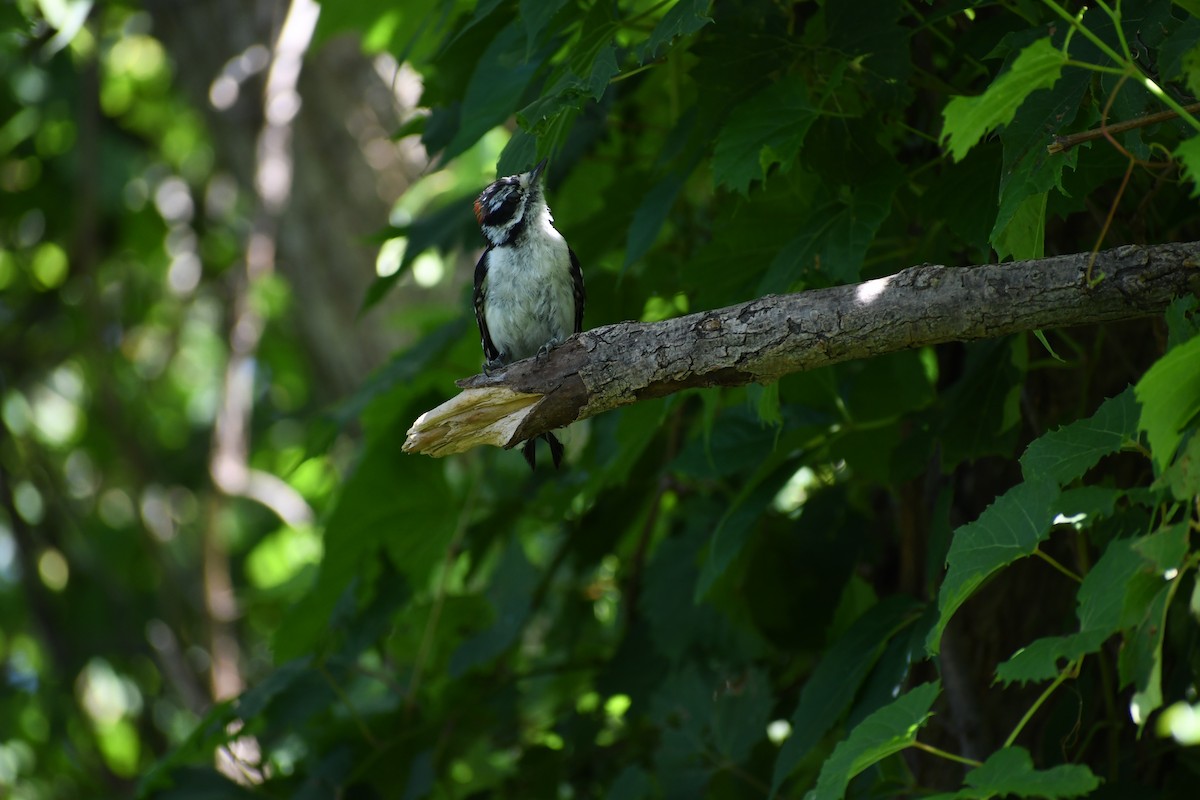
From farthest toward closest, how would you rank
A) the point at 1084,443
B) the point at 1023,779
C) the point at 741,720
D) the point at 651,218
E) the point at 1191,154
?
the point at 741,720
the point at 651,218
the point at 1084,443
the point at 1023,779
the point at 1191,154

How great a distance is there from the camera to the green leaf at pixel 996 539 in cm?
202

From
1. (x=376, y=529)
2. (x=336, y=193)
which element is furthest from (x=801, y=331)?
(x=336, y=193)

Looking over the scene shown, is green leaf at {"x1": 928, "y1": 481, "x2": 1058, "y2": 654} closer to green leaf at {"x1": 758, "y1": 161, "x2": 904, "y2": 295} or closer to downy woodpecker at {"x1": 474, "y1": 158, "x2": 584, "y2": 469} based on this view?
green leaf at {"x1": 758, "y1": 161, "x2": 904, "y2": 295}

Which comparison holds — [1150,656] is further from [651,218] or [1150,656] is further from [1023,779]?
[651,218]

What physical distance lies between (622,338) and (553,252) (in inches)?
65.6

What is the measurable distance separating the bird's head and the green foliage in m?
0.10

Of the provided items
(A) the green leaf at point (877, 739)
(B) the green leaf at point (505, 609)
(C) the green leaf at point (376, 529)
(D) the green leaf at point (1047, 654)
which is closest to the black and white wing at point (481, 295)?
(C) the green leaf at point (376, 529)

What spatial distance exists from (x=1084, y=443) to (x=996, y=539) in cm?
23

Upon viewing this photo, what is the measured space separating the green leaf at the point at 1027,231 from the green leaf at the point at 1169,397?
52 cm

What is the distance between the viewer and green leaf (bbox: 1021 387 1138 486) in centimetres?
205

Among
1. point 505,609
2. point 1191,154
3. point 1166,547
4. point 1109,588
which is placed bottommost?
point 505,609

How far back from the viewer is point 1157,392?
173 cm

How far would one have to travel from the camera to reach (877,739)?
2125 mm

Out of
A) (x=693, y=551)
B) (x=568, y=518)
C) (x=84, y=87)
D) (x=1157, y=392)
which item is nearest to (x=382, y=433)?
(x=568, y=518)
